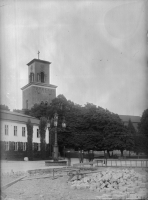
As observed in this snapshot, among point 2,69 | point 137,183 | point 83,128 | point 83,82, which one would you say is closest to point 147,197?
point 137,183

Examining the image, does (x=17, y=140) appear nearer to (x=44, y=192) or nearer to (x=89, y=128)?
(x=89, y=128)

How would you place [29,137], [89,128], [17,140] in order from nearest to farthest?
[17,140] < [29,137] < [89,128]

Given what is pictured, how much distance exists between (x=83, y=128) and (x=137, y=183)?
25.5 m

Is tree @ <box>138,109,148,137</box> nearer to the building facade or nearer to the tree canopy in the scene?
the building facade

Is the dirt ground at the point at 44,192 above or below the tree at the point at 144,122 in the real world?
below

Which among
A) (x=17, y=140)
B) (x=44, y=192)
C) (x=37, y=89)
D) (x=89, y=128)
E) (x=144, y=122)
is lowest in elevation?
(x=44, y=192)

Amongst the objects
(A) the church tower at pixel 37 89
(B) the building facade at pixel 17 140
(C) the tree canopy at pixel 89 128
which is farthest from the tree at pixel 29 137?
(A) the church tower at pixel 37 89

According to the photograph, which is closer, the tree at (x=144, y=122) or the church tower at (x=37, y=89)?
the tree at (x=144, y=122)

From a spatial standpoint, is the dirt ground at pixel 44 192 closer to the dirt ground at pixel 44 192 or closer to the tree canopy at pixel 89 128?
the dirt ground at pixel 44 192

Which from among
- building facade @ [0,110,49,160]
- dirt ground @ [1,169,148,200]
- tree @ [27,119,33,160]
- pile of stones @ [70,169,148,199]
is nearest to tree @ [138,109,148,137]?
pile of stones @ [70,169,148,199]

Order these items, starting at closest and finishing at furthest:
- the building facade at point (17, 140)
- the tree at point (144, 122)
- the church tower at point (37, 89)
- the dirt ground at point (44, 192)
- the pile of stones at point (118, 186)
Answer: the pile of stones at point (118, 186) → the dirt ground at point (44, 192) → the tree at point (144, 122) → the building facade at point (17, 140) → the church tower at point (37, 89)

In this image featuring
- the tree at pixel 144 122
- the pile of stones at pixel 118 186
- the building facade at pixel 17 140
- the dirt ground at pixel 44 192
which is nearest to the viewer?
the pile of stones at pixel 118 186

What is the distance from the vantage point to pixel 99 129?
35.5 meters

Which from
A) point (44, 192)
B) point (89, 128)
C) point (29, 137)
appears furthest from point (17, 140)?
point (44, 192)
